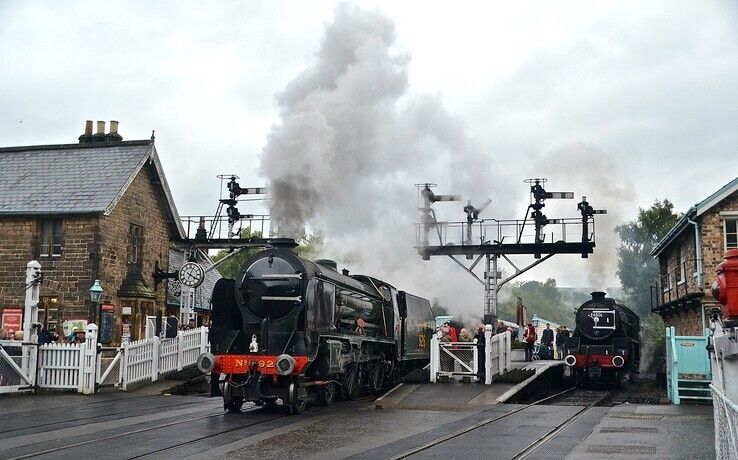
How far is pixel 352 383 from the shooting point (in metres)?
17.3

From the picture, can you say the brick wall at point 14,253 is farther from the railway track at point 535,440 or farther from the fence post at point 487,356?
the railway track at point 535,440

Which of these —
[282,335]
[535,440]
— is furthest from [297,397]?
[535,440]

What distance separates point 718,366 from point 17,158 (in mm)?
24068

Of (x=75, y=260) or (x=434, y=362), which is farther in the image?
(x=75, y=260)

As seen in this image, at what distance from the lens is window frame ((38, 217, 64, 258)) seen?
24703mm

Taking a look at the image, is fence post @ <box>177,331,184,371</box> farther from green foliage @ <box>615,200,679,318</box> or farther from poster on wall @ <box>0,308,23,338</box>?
green foliage @ <box>615,200,679,318</box>

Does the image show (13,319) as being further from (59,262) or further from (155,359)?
(155,359)

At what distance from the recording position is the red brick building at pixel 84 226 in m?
24.2

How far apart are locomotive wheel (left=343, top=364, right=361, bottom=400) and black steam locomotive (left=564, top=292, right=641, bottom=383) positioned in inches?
362

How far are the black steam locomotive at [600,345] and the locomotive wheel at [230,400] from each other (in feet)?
42.5

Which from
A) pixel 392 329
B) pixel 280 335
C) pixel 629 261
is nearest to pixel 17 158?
pixel 392 329

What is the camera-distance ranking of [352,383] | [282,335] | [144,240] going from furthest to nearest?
[144,240], [352,383], [282,335]

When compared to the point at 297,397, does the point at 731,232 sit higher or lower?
higher

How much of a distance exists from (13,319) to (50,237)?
2.70 m
